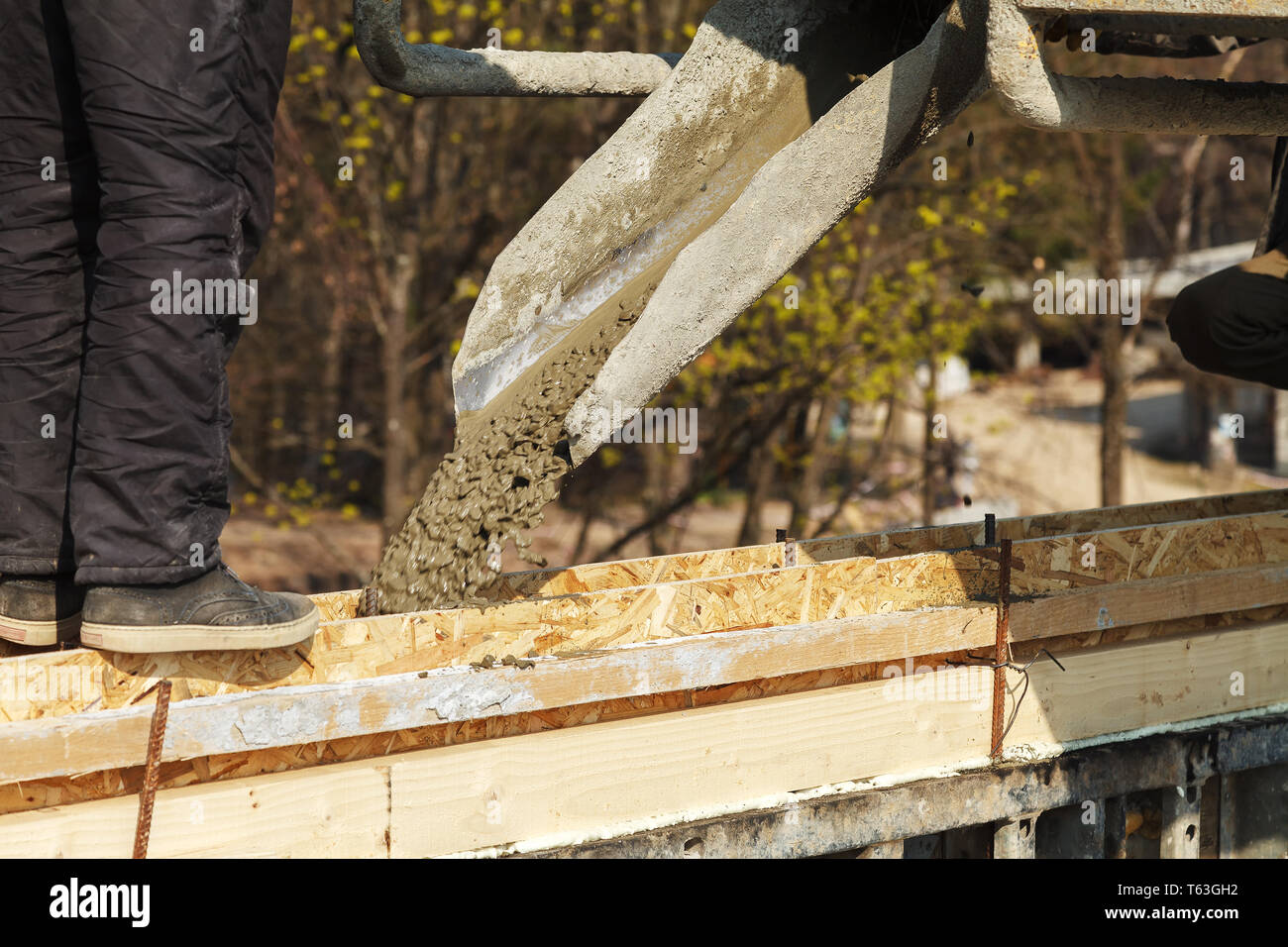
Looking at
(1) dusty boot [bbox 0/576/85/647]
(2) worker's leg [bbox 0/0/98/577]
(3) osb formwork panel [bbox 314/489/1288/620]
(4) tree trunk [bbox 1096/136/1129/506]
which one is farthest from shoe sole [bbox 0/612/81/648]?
(4) tree trunk [bbox 1096/136/1129/506]

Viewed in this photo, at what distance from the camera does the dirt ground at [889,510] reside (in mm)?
10289

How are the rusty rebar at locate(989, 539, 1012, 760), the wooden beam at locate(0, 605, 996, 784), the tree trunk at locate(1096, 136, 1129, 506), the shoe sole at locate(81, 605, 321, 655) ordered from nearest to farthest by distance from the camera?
the wooden beam at locate(0, 605, 996, 784) < the shoe sole at locate(81, 605, 321, 655) < the rusty rebar at locate(989, 539, 1012, 760) < the tree trunk at locate(1096, 136, 1129, 506)

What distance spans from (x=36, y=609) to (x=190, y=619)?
623 mm

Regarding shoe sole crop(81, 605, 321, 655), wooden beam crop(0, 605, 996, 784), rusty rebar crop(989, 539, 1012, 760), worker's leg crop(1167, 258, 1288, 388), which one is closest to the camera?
wooden beam crop(0, 605, 996, 784)

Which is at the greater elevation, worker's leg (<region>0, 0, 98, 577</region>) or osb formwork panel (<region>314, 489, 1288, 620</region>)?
worker's leg (<region>0, 0, 98, 577</region>)

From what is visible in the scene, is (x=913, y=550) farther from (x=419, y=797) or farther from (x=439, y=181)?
(x=439, y=181)

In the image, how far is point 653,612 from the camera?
331cm

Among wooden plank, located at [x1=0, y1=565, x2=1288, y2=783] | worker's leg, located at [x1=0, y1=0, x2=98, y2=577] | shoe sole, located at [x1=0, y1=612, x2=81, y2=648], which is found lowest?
wooden plank, located at [x1=0, y1=565, x2=1288, y2=783]

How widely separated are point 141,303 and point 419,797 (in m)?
1.21

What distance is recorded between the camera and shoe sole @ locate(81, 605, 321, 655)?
264 centimetres

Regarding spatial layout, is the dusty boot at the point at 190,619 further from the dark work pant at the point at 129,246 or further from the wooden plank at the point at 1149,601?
the wooden plank at the point at 1149,601

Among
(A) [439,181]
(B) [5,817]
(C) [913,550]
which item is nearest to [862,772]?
(C) [913,550]

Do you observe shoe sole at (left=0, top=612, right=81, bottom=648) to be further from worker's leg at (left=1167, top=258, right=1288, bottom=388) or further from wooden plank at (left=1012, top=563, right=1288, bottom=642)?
worker's leg at (left=1167, top=258, right=1288, bottom=388)

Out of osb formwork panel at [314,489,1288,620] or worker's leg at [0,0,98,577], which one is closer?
worker's leg at [0,0,98,577]
